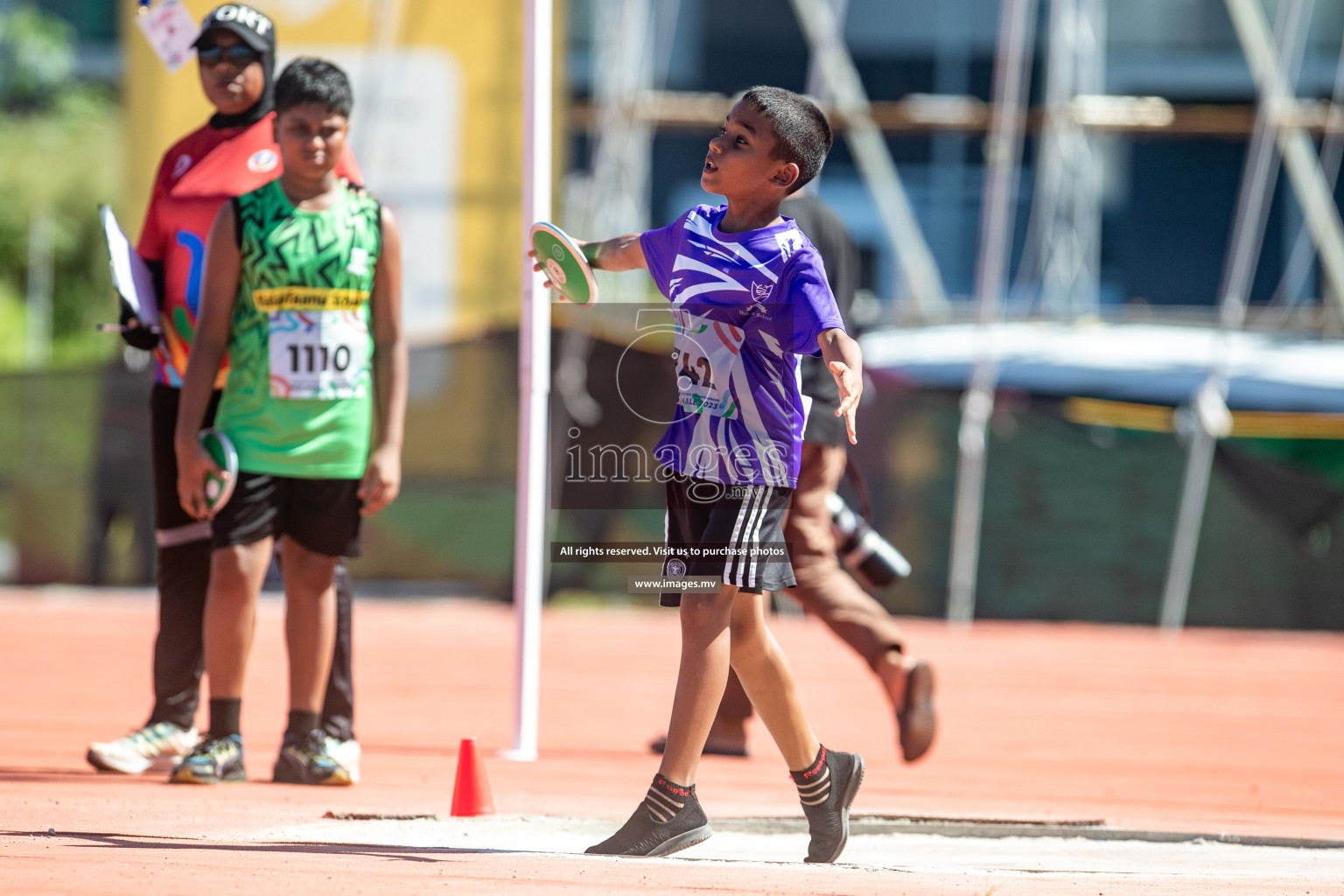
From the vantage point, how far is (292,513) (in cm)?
436

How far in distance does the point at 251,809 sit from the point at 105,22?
84.6ft

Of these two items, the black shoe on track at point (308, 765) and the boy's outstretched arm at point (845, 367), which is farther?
the black shoe on track at point (308, 765)

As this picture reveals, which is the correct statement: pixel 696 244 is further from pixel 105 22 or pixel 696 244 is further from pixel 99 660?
pixel 105 22

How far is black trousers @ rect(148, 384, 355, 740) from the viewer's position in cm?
462

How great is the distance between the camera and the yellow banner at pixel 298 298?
426 centimetres

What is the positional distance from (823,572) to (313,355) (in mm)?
1817

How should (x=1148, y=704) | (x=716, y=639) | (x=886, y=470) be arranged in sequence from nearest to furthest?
(x=716, y=639), (x=1148, y=704), (x=886, y=470)

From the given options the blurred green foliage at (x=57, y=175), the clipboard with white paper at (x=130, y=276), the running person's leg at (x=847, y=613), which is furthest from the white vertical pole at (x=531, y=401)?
the blurred green foliage at (x=57, y=175)

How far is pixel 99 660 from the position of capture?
8.19m

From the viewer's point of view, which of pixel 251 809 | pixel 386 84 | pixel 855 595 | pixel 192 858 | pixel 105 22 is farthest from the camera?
pixel 105 22

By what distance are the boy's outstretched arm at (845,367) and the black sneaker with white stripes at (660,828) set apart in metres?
0.84

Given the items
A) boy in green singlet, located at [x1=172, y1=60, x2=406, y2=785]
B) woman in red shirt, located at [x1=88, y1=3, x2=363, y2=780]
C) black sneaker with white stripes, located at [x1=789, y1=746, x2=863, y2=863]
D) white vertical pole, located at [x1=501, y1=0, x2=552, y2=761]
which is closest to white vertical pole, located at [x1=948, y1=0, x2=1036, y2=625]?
white vertical pole, located at [x1=501, y1=0, x2=552, y2=761]

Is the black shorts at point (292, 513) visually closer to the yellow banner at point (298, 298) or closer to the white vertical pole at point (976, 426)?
the yellow banner at point (298, 298)

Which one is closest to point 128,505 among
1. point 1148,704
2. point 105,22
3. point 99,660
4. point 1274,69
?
point 99,660
